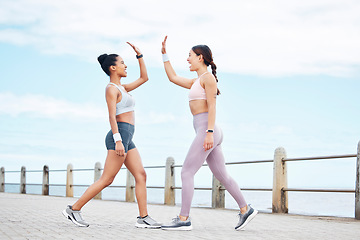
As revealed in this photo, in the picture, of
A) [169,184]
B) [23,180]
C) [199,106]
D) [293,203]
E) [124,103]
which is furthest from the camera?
[293,203]

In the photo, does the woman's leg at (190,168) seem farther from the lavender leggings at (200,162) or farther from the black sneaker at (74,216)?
the black sneaker at (74,216)

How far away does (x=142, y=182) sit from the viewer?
578cm

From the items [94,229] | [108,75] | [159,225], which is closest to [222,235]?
[159,225]

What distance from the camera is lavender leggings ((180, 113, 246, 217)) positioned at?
5.48 m

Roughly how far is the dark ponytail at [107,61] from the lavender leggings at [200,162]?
3.76 feet

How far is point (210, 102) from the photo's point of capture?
548 centimetres

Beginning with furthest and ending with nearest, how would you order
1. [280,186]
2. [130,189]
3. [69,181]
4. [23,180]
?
[23,180] → [69,181] → [130,189] → [280,186]

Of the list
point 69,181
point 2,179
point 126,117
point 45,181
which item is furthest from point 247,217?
point 2,179

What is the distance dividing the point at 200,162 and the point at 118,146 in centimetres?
88

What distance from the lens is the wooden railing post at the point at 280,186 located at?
405 inches

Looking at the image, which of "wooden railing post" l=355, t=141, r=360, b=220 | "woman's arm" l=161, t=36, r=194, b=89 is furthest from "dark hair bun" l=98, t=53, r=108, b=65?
"wooden railing post" l=355, t=141, r=360, b=220

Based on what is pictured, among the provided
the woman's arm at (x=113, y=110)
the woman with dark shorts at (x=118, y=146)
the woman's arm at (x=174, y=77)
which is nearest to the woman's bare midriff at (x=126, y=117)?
the woman with dark shorts at (x=118, y=146)

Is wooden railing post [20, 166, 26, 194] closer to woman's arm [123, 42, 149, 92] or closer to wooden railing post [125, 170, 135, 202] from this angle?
wooden railing post [125, 170, 135, 202]

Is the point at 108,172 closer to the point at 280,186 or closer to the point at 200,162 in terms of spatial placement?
the point at 200,162
